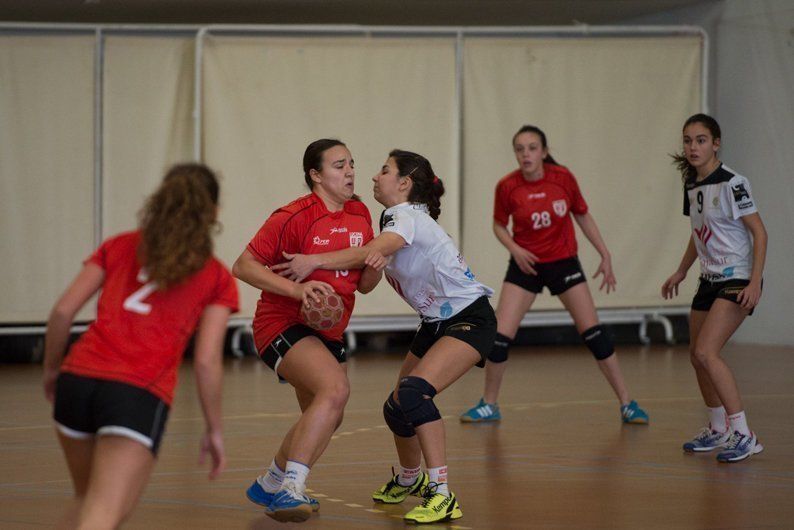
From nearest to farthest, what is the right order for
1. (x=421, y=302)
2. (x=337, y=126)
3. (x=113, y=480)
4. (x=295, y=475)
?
(x=113, y=480), (x=295, y=475), (x=421, y=302), (x=337, y=126)

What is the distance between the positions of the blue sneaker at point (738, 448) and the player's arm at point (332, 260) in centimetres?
218

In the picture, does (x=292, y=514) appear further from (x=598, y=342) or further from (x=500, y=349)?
(x=598, y=342)

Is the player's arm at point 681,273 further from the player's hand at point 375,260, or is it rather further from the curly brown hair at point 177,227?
the curly brown hair at point 177,227

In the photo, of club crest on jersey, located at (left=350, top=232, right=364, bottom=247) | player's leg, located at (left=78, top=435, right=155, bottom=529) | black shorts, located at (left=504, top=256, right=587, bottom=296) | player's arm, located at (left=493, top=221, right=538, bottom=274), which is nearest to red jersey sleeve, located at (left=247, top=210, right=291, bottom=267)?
club crest on jersey, located at (left=350, top=232, right=364, bottom=247)

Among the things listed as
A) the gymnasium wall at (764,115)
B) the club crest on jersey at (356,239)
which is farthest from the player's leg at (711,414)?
the gymnasium wall at (764,115)

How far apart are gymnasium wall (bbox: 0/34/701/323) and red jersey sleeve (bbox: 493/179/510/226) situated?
368cm

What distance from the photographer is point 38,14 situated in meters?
12.0

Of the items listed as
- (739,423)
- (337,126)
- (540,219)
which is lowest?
(739,423)

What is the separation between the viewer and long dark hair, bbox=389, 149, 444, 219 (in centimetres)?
477

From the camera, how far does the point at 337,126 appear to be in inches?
440

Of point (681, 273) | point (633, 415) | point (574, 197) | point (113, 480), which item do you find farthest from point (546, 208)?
point (113, 480)

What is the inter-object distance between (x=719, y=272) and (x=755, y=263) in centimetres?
23

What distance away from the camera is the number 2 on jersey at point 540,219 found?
7.35 metres

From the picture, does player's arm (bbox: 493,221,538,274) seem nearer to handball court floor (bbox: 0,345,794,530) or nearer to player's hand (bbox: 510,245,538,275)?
Result: player's hand (bbox: 510,245,538,275)
